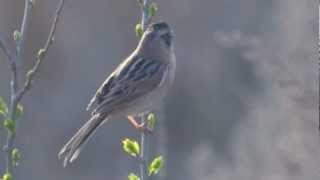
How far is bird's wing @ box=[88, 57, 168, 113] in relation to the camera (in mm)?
5641

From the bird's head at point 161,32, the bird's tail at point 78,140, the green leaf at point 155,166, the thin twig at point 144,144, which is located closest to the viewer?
the thin twig at point 144,144

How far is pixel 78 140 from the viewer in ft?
15.9

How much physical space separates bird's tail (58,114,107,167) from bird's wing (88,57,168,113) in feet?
0.66

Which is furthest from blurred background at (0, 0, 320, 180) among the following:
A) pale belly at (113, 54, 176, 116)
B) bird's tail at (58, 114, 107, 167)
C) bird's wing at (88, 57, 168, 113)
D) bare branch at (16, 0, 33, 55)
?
bare branch at (16, 0, 33, 55)

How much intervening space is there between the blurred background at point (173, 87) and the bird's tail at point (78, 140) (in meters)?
6.07

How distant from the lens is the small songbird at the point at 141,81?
5.59m

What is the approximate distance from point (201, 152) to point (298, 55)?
146 inches

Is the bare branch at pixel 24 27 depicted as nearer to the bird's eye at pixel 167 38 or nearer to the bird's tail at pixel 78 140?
the bird's tail at pixel 78 140

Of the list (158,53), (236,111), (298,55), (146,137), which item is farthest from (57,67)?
(146,137)

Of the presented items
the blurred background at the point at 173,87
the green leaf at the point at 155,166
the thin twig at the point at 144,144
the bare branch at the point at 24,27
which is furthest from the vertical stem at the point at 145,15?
the blurred background at the point at 173,87

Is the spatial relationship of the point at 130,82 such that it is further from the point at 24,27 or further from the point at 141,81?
the point at 24,27

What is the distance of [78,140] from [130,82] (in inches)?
39.3

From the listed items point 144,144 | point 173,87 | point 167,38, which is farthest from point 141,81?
point 173,87

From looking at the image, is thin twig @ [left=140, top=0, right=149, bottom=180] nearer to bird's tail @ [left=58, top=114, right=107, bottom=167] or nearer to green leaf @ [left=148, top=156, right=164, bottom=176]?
green leaf @ [left=148, top=156, right=164, bottom=176]
